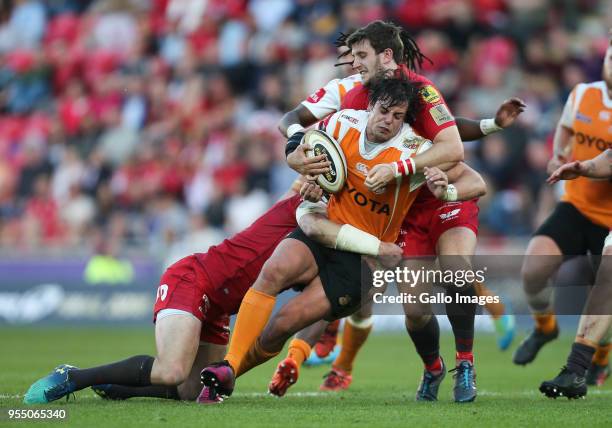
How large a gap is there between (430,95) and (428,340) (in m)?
1.80

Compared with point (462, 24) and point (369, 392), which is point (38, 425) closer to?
point (369, 392)

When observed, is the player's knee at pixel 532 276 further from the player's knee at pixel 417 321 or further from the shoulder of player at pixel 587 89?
the player's knee at pixel 417 321

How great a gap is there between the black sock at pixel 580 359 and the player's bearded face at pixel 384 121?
1.99m

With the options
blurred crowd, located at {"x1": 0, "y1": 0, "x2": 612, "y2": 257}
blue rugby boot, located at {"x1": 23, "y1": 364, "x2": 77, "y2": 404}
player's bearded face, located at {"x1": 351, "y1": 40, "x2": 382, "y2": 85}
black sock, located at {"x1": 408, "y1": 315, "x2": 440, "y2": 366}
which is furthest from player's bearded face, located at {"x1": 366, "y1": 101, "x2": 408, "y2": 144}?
blurred crowd, located at {"x1": 0, "y1": 0, "x2": 612, "y2": 257}

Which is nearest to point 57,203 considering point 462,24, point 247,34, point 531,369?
point 247,34

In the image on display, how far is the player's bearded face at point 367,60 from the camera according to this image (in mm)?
8086

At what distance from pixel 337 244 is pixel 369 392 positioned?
1785 mm

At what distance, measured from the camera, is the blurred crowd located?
1662cm

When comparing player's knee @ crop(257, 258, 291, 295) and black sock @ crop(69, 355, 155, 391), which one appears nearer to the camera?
black sock @ crop(69, 355, 155, 391)

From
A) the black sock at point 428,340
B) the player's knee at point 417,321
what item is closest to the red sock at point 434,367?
the black sock at point 428,340

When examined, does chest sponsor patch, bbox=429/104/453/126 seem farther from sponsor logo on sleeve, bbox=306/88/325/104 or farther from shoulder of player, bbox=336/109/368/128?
sponsor logo on sleeve, bbox=306/88/325/104

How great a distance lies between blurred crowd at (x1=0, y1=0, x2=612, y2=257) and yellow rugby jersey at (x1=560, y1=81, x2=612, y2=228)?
18.3 ft

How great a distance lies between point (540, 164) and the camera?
15.7 metres

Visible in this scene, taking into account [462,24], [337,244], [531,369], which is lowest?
[531,369]
